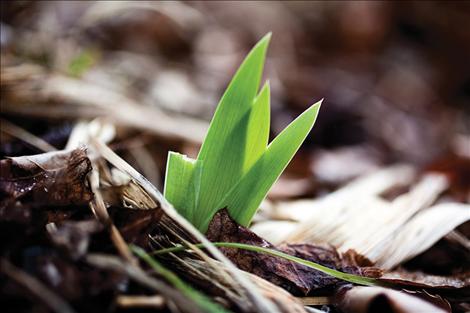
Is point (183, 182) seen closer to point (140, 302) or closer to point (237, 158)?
point (237, 158)

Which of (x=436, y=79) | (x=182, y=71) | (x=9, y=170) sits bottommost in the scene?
(x=9, y=170)

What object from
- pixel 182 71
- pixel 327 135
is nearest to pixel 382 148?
pixel 327 135

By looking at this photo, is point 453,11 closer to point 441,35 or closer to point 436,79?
point 441,35

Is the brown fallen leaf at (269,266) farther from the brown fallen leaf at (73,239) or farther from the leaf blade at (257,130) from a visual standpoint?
the brown fallen leaf at (73,239)

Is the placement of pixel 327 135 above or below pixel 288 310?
above

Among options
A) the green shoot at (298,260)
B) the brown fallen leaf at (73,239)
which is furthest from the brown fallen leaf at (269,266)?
the brown fallen leaf at (73,239)

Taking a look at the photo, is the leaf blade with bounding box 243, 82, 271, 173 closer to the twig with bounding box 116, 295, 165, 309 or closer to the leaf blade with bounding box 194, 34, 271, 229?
the leaf blade with bounding box 194, 34, 271, 229

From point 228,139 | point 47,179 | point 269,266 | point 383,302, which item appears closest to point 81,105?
point 47,179
